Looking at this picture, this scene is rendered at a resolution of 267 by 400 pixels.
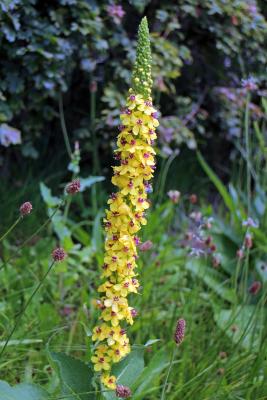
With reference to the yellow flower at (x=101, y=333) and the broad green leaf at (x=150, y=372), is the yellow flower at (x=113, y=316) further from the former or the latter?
the broad green leaf at (x=150, y=372)

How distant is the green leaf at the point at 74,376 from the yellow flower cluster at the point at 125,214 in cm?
9

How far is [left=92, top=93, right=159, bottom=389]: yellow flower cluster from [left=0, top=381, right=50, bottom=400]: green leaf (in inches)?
6.3

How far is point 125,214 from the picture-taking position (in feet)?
4.74

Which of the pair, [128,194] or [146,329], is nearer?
[128,194]

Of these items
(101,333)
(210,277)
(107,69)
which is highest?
(101,333)

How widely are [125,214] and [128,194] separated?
2.0 inches

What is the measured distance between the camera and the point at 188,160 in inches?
172

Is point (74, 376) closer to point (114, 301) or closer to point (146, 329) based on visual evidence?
point (114, 301)

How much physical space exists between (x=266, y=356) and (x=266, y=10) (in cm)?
301

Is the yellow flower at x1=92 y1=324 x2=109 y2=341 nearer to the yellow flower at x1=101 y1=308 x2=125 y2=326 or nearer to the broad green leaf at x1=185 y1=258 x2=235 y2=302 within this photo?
the yellow flower at x1=101 y1=308 x2=125 y2=326

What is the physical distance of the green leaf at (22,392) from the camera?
148 centimetres

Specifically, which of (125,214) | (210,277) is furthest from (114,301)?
(210,277)

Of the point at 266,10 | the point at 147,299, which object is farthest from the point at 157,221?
the point at 266,10

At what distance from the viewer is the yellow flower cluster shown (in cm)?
143
